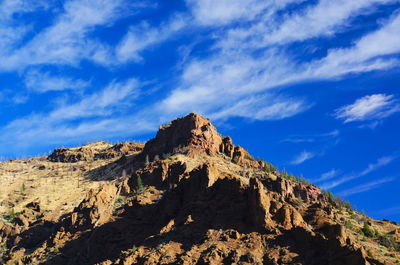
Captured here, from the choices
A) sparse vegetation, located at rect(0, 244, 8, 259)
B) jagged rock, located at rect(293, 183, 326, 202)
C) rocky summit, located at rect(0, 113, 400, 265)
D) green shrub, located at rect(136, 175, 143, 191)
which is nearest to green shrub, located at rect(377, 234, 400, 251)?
rocky summit, located at rect(0, 113, 400, 265)

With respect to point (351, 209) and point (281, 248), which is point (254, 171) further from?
point (281, 248)

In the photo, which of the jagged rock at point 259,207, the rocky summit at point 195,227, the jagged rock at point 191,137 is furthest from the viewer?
the jagged rock at point 191,137

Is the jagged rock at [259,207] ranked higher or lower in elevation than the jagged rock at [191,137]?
lower

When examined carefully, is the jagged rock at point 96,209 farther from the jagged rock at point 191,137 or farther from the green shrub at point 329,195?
the green shrub at point 329,195

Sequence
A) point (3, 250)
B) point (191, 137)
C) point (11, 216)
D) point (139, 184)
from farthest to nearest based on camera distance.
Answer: point (191, 137) < point (11, 216) < point (139, 184) < point (3, 250)

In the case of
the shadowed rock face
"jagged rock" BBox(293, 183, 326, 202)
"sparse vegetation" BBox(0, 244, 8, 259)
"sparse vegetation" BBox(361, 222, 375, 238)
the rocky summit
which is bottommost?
"sparse vegetation" BBox(0, 244, 8, 259)

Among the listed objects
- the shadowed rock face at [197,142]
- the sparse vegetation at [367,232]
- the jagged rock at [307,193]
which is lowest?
the sparse vegetation at [367,232]

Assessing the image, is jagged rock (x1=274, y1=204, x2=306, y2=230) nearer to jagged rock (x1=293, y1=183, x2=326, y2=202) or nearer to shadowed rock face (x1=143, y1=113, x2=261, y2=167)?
jagged rock (x1=293, y1=183, x2=326, y2=202)

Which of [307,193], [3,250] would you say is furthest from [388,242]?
[3,250]

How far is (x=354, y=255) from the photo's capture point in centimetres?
7212

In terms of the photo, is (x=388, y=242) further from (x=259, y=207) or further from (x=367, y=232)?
(x=259, y=207)

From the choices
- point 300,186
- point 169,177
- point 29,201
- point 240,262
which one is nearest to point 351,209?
point 300,186

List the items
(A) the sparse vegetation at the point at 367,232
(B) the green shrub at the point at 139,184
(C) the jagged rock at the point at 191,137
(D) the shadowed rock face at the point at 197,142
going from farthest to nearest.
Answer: (C) the jagged rock at the point at 191,137 < (D) the shadowed rock face at the point at 197,142 < (B) the green shrub at the point at 139,184 < (A) the sparse vegetation at the point at 367,232

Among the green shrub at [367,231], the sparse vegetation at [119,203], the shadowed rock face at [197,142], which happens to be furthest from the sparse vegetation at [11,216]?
the green shrub at [367,231]
